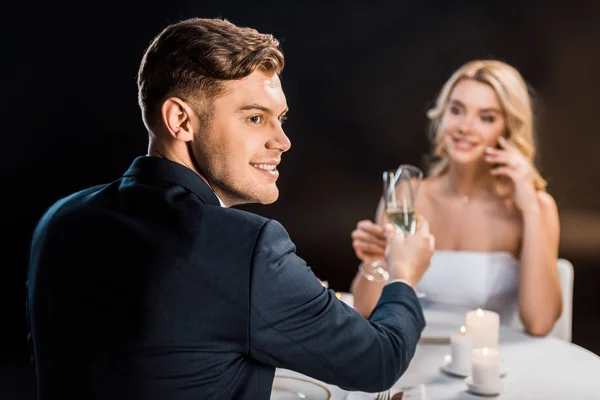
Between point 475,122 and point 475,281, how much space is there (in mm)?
649

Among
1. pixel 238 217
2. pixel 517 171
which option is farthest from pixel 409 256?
pixel 517 171

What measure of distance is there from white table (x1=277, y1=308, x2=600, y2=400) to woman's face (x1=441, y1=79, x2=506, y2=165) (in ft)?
3.48

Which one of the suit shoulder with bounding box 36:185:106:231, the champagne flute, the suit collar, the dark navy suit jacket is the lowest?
the dark navy suit jacket

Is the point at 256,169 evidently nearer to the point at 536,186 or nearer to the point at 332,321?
the point at 332,321


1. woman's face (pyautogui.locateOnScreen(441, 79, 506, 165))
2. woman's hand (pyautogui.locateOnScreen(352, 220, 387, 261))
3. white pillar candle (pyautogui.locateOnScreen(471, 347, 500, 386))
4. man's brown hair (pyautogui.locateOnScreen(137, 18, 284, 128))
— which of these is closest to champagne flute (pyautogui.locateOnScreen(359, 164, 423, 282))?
woman's hand (pyautogui.locateOnScreen(352, 220, 387, 261))

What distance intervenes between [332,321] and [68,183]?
10.6 ft

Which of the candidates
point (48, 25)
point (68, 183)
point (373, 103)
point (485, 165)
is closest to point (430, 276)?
point (485, 165)

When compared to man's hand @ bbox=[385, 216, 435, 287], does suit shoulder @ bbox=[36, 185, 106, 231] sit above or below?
below

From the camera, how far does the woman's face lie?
9.58 feet

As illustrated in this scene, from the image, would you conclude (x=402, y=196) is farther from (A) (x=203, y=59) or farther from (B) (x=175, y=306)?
(B) (x=175, y=306)

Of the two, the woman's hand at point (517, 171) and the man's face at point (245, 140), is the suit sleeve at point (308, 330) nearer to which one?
the man's face at point (245, 140)

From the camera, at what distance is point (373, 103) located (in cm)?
429

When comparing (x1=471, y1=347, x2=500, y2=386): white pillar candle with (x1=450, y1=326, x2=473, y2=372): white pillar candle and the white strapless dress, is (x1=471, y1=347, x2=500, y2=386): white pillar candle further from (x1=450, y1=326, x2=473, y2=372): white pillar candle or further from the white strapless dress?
the white strapless dress

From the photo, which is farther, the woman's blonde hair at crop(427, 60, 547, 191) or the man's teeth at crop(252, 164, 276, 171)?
the woman's blonde hair at crop(427, 60, 547, 191)
